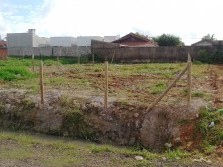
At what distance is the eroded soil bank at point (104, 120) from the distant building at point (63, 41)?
4321 cm

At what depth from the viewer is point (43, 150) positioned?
327 inches

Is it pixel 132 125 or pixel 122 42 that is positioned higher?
pixel 122 42

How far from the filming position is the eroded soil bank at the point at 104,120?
9.46 metres

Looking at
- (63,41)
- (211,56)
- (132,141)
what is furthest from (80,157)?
(63,41)

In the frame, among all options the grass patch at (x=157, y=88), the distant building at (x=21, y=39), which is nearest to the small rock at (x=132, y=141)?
the grass patch at (x=157, y=88)

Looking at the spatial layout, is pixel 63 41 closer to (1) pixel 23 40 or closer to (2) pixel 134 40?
(1) pixel 23 40

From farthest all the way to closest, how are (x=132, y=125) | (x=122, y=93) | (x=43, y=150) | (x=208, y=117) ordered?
1. (x=122, y=93)
2. (x=132, y=125)
3. (x=208, y=117)
4. (x=43, y=150)

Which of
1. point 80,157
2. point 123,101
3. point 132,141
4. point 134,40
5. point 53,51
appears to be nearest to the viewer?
point 80,157

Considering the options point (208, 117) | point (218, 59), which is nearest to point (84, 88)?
point (208, 117)

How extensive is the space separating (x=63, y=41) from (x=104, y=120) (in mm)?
45496

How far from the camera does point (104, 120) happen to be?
410 inches

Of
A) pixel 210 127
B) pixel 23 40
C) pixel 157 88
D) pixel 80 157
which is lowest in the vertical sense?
pixel 80 157

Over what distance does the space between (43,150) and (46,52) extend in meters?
32.3

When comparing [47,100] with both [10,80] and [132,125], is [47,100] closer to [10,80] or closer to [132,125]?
[132,125]
